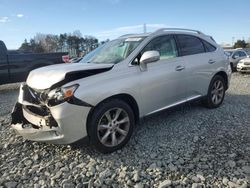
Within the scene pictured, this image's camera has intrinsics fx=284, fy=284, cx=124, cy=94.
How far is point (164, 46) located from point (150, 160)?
2.17m

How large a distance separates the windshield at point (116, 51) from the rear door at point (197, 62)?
1025 mm

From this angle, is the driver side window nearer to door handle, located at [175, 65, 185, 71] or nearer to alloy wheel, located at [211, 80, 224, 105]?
door handle, located at [175, 65, 185, 71]

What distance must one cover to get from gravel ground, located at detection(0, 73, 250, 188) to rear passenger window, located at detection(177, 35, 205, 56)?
135cm

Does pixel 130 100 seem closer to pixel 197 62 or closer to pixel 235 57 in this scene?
pixel 197 62

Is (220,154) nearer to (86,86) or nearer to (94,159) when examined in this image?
(94,159)

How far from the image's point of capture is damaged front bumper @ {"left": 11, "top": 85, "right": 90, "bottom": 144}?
11.8 feet

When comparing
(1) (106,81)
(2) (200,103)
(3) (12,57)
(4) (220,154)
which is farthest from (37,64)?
(4) (220,154)

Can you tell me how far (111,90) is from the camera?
13.0ft

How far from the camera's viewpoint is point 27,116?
4152mm

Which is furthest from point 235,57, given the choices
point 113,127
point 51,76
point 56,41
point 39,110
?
point 56,41

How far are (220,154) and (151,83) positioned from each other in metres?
1.47

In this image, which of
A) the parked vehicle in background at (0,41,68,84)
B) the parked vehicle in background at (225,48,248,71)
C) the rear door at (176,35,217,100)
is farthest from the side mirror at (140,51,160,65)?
the parked vehicle in background at (225,48,248,71)

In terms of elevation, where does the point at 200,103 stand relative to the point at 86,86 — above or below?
below

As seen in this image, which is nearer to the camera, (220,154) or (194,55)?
(220,154)
